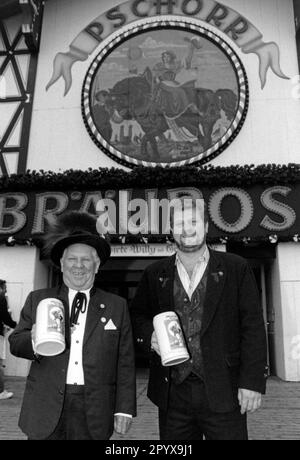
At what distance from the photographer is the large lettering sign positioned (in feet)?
26.6

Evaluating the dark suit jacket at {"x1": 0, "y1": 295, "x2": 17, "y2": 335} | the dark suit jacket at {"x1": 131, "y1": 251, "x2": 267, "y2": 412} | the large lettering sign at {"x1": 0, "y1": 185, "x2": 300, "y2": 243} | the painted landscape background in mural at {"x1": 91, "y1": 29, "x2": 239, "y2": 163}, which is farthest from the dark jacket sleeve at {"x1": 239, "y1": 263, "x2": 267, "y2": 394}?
the painted landscape background in mural at {"x1": 91, "y1": 29, "x2": 239, "y2": 163}

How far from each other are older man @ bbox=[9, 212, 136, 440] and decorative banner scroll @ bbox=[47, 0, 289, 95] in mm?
7702

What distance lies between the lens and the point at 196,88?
29.5 ft

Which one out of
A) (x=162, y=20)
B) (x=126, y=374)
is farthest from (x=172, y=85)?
(x=126, y=374)

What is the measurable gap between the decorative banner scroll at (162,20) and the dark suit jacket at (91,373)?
7.86 meters

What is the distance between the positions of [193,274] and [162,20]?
8300 millimetres

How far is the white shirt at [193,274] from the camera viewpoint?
2629mm

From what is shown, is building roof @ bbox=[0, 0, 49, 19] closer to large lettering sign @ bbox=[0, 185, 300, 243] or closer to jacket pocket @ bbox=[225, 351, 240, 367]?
large lettering sign @ bbox=[0, 185, 300, 243]

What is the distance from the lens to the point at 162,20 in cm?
942

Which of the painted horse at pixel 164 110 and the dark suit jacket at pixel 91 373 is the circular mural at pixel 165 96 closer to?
the painted horse at pixel 164 110

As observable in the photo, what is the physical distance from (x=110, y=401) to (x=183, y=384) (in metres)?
0.42

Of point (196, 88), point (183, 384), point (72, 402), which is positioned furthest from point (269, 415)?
point (196, 88)

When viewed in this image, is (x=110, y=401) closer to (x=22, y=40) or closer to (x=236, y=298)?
(x=236, y=298)

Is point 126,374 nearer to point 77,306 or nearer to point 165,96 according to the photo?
point 77,306
